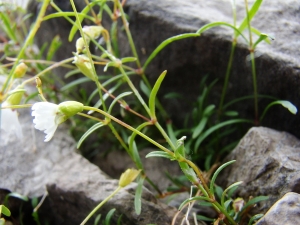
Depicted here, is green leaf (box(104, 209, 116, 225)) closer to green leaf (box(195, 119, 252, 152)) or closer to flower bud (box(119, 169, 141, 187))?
flower bud (box(119, 169, 141, 187))

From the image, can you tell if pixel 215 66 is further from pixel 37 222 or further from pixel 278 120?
pixel 37 222

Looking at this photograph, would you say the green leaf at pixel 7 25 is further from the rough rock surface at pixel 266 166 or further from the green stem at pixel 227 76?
the rough rock surface at pixel 266 166

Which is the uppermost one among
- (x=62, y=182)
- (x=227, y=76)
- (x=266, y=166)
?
(x=227, y=76)

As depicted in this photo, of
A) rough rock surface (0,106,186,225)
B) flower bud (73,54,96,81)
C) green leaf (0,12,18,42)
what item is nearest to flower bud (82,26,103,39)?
flower bud (73,54,96,81)

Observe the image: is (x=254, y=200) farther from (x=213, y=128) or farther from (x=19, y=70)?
(x=19, y=70)

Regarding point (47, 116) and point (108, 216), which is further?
point (108, 216)

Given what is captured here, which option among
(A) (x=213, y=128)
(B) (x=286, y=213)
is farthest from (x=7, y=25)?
(B) (x=286, y=213)
